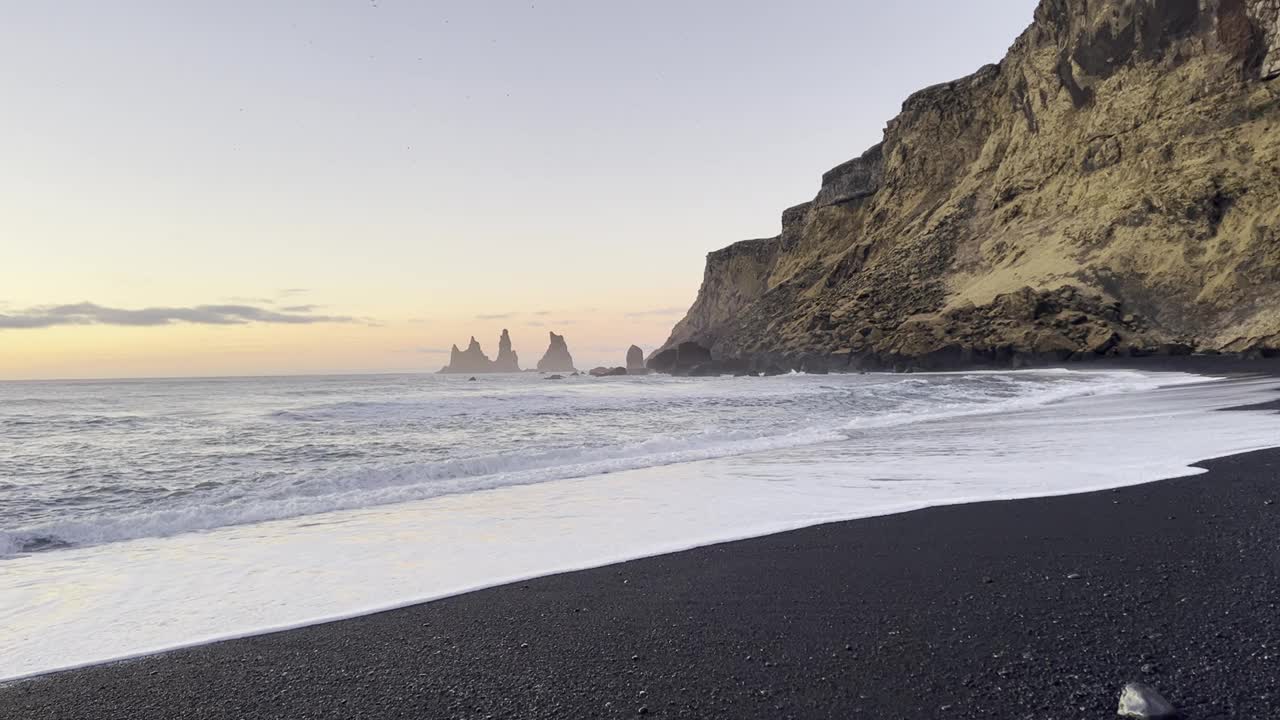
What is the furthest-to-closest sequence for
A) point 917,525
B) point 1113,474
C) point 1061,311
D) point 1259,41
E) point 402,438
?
point 1061,311, point 1259,41, point 402,438, point 1113,474, point 917,525

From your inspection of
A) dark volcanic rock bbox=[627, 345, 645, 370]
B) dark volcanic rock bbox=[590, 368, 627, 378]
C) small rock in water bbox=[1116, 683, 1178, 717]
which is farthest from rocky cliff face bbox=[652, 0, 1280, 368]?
dark volcanic rock bbox=[627, 345, 645, 370]

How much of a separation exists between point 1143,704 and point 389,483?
7781mm

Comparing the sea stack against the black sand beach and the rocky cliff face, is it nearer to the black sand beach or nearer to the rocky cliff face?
the rocky cliff face

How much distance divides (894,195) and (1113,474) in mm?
59991

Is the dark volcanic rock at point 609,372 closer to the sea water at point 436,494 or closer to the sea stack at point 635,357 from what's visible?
the sea stack at point 635,357

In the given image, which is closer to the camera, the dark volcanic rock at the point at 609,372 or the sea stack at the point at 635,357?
the dark volcanic rock at the point at 609,372

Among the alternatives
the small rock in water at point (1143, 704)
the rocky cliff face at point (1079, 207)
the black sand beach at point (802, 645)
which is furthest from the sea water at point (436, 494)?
the rocky cliff face at point (1079, 207)

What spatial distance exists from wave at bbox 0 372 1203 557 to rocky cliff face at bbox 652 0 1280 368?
100 ft

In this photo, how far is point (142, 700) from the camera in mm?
2572

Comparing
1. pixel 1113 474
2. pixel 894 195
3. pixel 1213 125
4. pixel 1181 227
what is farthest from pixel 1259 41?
pixel 1113 474

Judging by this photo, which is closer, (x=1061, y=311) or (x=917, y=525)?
(x=917, y=525)

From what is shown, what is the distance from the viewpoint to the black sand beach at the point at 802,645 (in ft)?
7.29

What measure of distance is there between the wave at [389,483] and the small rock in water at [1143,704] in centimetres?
647

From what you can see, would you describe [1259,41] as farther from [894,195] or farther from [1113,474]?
[1113,474]
